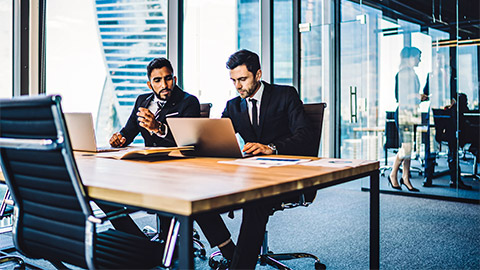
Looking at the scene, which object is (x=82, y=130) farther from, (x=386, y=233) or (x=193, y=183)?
(x=386, y=233)

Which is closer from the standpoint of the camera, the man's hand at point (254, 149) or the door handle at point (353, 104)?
the man's hand at point (254, 149)

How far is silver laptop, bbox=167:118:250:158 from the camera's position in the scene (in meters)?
1.99

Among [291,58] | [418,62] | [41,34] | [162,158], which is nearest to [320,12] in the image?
[291,58]

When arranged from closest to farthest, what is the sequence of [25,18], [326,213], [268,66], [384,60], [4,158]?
[4,158], [25,18], [326,213], [384,60], [268,66]

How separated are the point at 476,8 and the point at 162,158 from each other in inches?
168

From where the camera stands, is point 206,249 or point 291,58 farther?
point 291,58

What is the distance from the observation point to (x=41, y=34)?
3.75 meters

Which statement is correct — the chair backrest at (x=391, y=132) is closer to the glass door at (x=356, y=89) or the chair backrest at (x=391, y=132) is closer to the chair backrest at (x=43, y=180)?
the glass door at (x=356, y=89)

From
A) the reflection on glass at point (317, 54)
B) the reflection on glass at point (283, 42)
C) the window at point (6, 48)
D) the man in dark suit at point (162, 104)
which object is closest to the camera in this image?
the man in dark suit at point (162, 104)

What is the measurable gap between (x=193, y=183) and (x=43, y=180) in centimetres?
46

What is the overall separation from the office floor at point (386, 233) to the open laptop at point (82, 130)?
0.83 m

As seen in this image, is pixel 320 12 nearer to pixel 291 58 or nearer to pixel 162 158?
pixel 291 58

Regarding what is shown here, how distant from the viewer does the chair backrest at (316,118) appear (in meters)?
2.63

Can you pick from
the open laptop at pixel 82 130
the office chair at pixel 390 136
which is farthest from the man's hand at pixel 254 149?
the office chair at pixel 390 136
